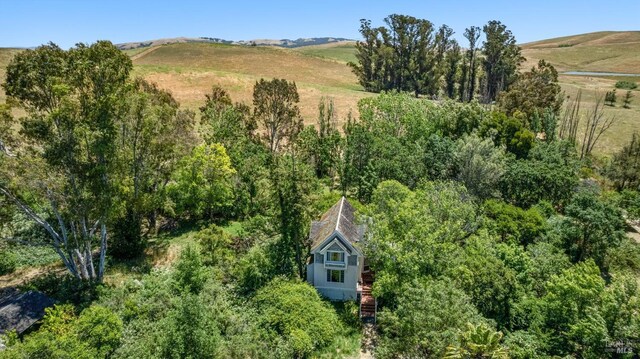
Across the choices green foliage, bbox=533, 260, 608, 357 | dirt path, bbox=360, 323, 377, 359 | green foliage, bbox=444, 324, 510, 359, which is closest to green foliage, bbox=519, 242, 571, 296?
green foliage, bbox=533, 260, 608, 357

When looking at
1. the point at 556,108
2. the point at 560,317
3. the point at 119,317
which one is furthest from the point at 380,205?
the point at 556,108

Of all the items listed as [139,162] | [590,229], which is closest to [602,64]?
[590,229]

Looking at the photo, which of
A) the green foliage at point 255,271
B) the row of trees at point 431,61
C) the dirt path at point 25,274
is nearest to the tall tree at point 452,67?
the row of trees at point 431,61

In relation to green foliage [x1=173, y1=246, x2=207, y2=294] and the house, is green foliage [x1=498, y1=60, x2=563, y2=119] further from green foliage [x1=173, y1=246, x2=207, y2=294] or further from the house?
green foliage [x1=173, y1=246, x2=207, y2=294]

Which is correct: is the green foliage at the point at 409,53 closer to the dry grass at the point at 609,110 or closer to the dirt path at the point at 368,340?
the dry grass at the point at 609,110

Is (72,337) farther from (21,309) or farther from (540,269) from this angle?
(540,269)
